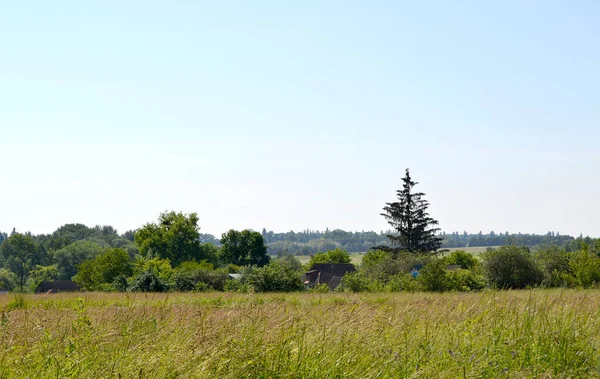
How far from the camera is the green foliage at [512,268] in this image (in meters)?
40.7

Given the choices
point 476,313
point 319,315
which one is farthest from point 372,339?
point 476,313

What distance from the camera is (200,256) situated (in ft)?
329

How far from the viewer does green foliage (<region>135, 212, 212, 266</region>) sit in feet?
319

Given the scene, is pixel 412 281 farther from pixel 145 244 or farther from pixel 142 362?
pixel 145 244

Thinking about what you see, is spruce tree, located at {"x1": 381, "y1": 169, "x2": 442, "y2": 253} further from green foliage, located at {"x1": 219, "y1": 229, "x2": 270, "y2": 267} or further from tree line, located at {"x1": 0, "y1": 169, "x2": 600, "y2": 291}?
green foliage, located at {"x1": 219, "y1": 229, "x2": 270, "y2": 267}

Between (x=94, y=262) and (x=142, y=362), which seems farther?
(x=94, y=262)

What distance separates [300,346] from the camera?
656 cm

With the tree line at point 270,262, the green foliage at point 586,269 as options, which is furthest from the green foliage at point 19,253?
the green foliage at point 586,269

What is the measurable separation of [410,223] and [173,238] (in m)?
34.9

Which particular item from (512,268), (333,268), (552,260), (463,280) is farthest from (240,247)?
(463,280)

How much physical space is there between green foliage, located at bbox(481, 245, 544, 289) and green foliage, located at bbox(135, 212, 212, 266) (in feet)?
201

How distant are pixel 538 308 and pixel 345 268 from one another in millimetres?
87292

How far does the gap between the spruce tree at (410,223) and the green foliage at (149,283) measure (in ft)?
168

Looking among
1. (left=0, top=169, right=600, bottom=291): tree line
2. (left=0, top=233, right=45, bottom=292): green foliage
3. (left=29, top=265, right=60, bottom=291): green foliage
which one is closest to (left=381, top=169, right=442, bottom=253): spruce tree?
(left=0, top=169, right=600, bottom=291): tree line
